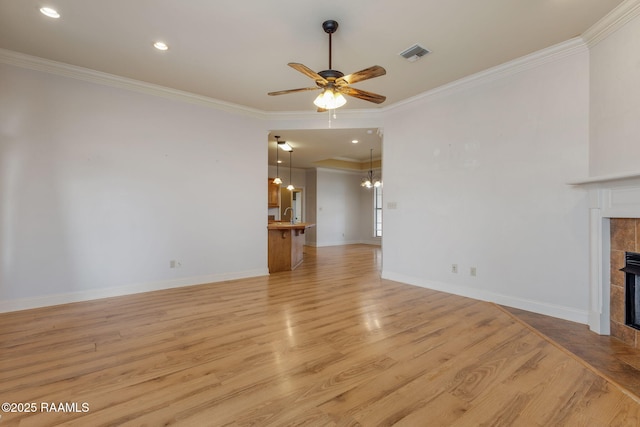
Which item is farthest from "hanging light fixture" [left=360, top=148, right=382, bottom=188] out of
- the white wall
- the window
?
the white wall

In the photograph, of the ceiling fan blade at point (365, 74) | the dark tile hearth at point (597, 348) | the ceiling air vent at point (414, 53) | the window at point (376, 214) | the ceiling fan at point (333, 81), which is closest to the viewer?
the dark tile hearth at point (597, 348)

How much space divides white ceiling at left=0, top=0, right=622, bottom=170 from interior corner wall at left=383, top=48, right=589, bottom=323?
1.66ft

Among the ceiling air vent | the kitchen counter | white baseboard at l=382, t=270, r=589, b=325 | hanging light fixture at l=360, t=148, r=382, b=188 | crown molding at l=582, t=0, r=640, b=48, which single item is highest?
the ceiling air vent

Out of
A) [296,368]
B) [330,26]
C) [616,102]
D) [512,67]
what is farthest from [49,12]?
[616,102]

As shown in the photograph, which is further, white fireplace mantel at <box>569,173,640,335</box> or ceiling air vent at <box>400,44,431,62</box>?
ceiling air vent at <box>400,44,431,62</box>

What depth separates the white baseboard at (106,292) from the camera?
3.36 meters

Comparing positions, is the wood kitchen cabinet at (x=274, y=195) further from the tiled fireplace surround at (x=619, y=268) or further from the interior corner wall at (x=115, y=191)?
the tiled fireplace surround at (x=619, y=268)

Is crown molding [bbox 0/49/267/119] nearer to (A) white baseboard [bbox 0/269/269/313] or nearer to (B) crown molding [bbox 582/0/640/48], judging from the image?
(A) white baseboard [bbox 0/269/269/313]

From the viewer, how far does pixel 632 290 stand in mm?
2559

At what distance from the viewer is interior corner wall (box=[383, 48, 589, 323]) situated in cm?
310

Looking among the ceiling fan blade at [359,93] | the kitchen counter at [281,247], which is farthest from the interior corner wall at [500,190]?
the kitchen counter at [281,247]

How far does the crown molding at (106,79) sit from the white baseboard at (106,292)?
2.86m

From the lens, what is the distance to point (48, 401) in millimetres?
1738

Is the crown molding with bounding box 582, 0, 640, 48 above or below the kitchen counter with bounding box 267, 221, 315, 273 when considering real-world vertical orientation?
above
